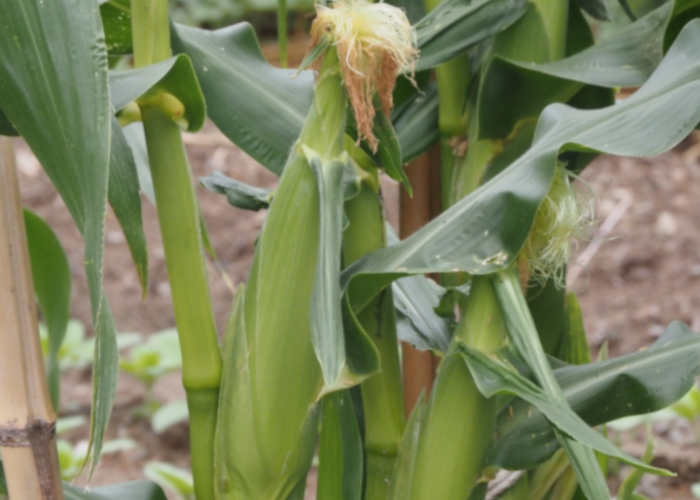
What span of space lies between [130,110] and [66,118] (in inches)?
5.8

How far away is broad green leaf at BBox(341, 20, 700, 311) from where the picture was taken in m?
0.37

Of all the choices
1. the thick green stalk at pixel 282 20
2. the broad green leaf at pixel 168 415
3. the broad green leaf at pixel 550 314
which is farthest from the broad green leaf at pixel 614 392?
the broad green leaf at pixel 168 415

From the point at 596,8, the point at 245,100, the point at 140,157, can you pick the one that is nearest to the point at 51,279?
the point at 140,157

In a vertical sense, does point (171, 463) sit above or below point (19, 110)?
below

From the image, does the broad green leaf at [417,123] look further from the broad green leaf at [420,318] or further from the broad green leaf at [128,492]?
the broad green leaf at [128,492]

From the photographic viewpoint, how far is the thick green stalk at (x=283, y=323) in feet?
1.25

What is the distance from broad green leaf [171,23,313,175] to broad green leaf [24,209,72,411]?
0.62 ft

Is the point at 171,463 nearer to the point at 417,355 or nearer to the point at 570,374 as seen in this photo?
the point at 417,355

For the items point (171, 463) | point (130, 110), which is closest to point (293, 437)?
point (130, 110)

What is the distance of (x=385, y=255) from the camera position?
41cm

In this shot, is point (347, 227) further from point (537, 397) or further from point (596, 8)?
point (596, 8)

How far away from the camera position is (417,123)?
0.55m

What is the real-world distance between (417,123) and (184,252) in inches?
8.8

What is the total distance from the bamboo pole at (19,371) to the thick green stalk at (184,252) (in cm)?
7
